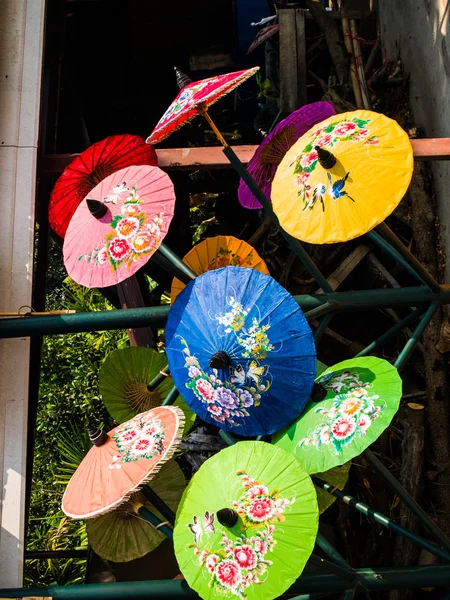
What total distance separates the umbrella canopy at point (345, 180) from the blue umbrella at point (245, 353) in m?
0.33

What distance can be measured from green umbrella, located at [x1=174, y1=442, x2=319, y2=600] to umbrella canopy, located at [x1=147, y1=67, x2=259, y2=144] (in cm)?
160

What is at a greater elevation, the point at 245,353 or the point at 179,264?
the point at 179,264

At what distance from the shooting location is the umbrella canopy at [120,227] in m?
3.58

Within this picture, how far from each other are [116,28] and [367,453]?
589 cm

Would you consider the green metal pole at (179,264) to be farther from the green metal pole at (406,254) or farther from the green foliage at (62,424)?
the green foliage at (62,424)

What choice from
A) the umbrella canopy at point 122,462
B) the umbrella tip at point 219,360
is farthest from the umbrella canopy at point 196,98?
the umbrella canopy at point 122,462

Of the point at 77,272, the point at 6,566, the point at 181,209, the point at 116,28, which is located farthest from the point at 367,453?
the point at 116,28

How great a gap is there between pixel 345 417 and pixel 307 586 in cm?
81

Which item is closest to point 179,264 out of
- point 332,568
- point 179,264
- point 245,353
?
point 179,264

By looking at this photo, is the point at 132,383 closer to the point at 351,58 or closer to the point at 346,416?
the point at 346,416

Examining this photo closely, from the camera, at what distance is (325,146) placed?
3520 mm

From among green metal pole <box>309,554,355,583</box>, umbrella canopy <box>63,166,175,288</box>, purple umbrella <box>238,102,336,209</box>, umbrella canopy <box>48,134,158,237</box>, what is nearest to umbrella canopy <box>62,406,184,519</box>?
umbrella canopy <box>63,166,175,288</box>

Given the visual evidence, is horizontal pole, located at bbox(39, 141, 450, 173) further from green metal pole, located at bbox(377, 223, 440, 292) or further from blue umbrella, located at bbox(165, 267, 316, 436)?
blue umbrella, located at bbox(165, 267, 316, 436)

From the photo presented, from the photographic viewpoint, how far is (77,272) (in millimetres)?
3730
